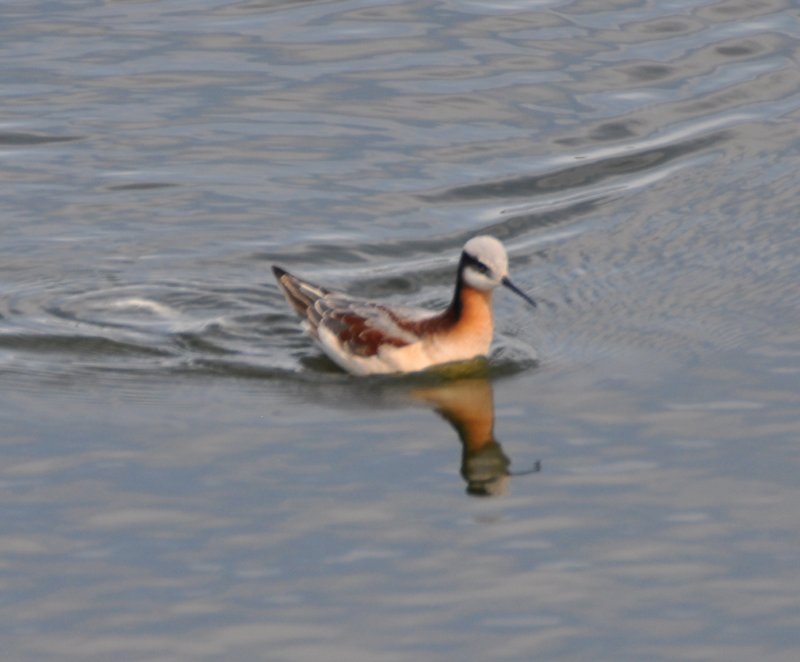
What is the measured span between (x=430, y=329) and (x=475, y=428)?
5.01 ft

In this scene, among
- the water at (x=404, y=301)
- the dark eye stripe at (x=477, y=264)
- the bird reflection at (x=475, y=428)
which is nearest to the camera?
the water at (x=404, y=301)

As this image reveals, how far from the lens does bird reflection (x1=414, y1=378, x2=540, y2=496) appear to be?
13883 mm

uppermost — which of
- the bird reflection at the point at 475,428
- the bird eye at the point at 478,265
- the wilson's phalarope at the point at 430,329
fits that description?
the bird eye at the point at 478,265

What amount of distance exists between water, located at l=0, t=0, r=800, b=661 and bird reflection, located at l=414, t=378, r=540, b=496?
1.6 inches

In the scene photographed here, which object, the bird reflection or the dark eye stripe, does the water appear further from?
the dark eye stripe

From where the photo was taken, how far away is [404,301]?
1822cm

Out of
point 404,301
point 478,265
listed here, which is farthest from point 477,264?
point 404,301

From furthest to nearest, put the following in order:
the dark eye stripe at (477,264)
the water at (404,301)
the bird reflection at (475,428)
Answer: the dark eye stripe at (477,264) < the bird reflection at (475,428) < the water at (404,301)

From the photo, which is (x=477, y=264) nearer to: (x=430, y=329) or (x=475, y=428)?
(x=430, y=329)

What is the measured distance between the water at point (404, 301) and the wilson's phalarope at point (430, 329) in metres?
0.25

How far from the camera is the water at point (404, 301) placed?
1192cm

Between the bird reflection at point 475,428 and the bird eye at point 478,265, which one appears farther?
the bird eye at point 478,265

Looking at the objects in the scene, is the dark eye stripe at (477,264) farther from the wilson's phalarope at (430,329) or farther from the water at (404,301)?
the water at (404,301)

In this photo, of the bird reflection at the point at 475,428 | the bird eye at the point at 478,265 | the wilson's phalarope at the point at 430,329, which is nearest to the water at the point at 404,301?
the bird reflection at the point at 475,428
